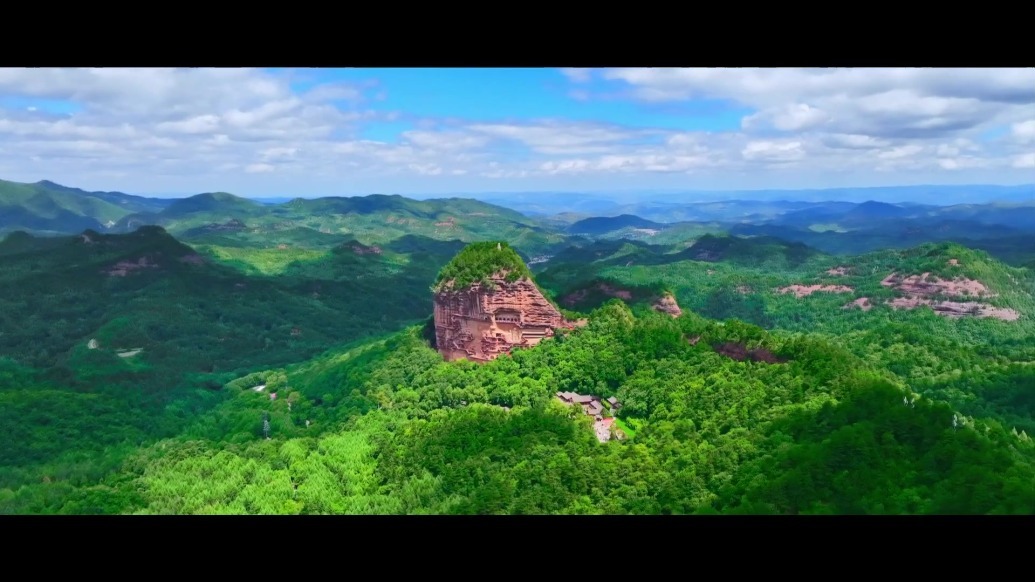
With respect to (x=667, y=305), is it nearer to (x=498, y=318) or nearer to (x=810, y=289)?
(x=498, y=318)

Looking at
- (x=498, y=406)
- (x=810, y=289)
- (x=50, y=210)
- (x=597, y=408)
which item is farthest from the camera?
(x=50, y=210)

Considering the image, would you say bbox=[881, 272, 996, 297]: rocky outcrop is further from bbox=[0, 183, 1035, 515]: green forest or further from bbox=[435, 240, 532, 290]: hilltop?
bbox=[435, 240, 532, 290]: hilltop

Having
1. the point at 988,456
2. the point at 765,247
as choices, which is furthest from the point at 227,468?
the point at 765,247

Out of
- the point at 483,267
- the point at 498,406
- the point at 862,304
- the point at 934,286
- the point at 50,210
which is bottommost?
the point at 862,304

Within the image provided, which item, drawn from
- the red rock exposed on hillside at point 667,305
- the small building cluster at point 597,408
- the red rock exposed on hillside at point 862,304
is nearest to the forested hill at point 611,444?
the small building cluster at point 597,408

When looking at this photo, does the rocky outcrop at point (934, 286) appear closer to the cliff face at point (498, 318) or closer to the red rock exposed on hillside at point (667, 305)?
the red rock exposed on hillside at point (667, 305)

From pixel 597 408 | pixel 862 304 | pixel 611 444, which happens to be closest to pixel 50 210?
pixel 597 408
